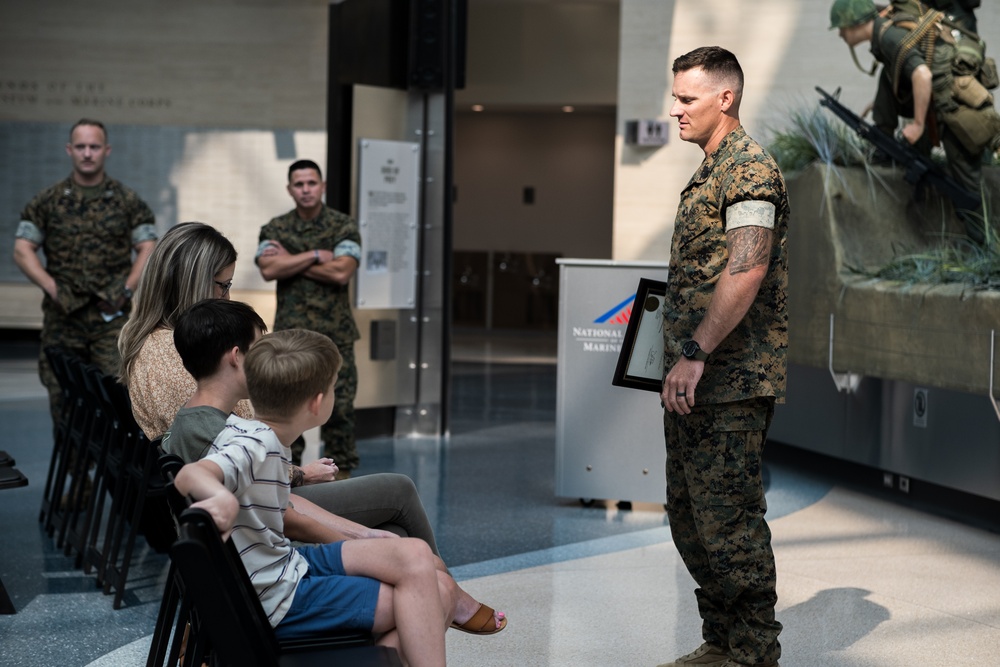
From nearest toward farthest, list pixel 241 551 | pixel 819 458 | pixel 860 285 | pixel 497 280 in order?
pixel 241 551, pixel 860 285, pixel 819 458, pixel 497 280

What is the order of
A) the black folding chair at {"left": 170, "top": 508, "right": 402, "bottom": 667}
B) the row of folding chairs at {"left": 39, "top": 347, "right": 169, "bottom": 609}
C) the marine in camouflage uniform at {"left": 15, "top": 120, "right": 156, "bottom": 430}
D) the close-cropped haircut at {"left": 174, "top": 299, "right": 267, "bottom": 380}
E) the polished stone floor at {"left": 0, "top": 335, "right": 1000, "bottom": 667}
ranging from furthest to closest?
the marine in camouflage uniform at {"left": 15, "top": 120, "right": 156, "bottom": 430} → the row of folding chairs at {"left": 39, "top": 347, "right": 169, "bottom": 609} → the polished stone floor at {"left": 0, "top": 335, "right": 1000, "bottom": 667} → the close-cropped haircut at {"left": 174, "top": 299, "right": 267, "bottom": 380} → the black folding chair at {"left": 170, "top": 508, "right": 402, "bottom": 667}

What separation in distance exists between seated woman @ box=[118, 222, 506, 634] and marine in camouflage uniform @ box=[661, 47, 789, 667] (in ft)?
2.42

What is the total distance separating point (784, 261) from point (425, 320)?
5045 mm

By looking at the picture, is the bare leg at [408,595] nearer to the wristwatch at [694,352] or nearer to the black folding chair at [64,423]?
the wristwatch at [694,352]

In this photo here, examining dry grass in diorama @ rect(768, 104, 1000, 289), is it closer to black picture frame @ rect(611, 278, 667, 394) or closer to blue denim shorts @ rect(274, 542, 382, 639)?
black picture frame @ rect(611, 278, 667, 394)

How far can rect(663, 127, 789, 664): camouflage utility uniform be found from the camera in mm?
3010

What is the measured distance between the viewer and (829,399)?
6535 mm

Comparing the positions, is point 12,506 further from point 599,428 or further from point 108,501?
point 599,428

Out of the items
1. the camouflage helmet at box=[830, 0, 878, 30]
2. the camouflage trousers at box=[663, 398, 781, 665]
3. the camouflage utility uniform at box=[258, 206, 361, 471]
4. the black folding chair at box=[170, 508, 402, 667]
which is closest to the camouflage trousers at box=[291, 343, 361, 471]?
the camouflage utility uniform at box=[258, 206, 361, 471]

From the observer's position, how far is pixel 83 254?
5441 millimetres

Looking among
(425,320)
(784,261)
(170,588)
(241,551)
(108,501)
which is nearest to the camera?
(241,551)

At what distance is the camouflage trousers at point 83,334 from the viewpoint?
547 centimetres

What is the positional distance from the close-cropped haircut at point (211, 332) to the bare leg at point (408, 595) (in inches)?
22.2

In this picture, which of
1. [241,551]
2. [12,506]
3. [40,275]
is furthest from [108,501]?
[241,551]
